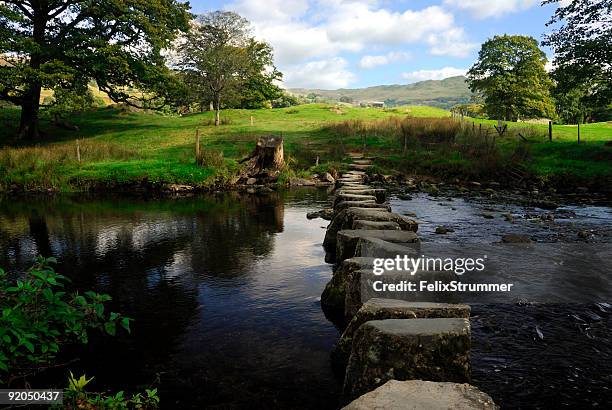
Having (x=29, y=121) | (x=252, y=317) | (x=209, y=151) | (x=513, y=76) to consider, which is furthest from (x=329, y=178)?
(x=513, y=76)

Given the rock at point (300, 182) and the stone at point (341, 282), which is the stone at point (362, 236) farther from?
the rock at point (300, 182)

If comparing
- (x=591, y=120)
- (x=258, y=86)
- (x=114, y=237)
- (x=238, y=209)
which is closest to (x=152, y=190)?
(x=238, y=209)

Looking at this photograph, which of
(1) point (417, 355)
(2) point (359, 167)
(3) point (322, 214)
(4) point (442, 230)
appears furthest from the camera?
(2) point (359, 167)

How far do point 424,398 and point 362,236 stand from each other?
18.8 feet

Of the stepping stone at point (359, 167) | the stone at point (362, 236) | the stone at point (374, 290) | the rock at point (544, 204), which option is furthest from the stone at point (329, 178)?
the stone at point (374, 290)

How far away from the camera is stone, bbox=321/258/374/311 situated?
303 inches

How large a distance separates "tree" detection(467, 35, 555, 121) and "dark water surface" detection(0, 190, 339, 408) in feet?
160

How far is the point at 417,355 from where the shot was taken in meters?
4.70

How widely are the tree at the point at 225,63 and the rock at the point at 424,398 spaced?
49.3 meters

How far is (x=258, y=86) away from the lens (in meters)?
77.4

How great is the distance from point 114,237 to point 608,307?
45.9ft

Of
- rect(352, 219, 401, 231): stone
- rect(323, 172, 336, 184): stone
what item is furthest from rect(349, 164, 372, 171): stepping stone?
rect(352, 219, 401, 231): stone

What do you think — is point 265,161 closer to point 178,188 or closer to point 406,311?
point 178,188

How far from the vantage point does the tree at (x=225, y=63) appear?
2041 inches
